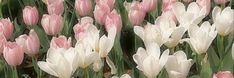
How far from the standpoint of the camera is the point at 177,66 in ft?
6.48

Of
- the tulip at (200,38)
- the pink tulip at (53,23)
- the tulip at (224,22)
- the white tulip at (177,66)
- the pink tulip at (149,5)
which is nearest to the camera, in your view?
the white tulip at (177,66)

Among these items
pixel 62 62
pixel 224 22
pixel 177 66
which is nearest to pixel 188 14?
pixel 224 22

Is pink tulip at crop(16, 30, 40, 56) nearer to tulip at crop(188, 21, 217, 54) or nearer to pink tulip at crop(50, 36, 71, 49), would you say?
pink tulip at crop(50, 36, 71, 49)

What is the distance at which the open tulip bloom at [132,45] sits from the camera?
2.00 m

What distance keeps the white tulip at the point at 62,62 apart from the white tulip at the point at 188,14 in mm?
521

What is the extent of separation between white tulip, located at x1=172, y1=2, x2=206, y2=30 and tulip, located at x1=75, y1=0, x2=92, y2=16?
48 centimetres

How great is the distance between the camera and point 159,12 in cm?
299

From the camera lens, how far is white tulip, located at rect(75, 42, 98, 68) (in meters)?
2.04

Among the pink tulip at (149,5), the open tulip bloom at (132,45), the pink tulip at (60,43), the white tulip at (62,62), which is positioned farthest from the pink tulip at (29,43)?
the pink tulip at (149,5)

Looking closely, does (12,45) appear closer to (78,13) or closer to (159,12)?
(78,13)

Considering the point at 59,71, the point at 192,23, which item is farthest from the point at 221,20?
the point at 59,71

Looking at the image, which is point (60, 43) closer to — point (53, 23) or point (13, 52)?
point (13, 52)

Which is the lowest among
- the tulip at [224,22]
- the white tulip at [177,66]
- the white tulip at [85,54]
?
the white tulip at [177,66]

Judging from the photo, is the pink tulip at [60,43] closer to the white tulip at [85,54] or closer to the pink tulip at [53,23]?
the white tulip at [85,54]
